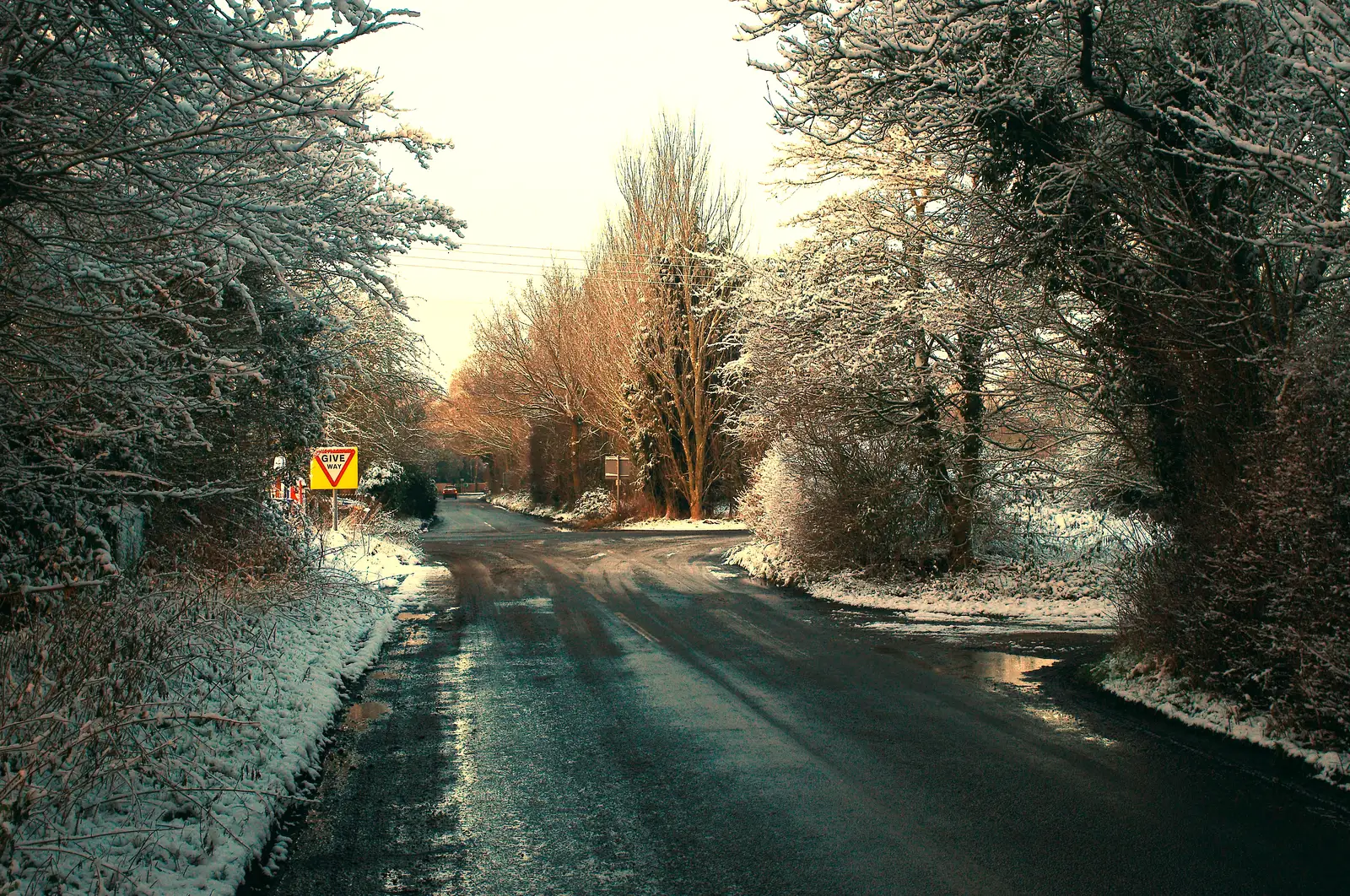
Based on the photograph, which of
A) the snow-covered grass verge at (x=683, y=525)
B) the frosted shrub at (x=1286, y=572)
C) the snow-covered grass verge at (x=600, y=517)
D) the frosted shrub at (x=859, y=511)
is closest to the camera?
the frosted shrub at (x=1286, y=572)

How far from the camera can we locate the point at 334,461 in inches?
710

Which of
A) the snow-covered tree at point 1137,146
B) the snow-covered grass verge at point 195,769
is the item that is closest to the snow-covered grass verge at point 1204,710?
the snow-covered tree at point 1137,146

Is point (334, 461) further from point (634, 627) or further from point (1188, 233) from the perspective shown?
A: point (1188, 233)

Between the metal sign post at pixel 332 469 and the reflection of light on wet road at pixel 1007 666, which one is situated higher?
the metal sign post at pixel 332 469

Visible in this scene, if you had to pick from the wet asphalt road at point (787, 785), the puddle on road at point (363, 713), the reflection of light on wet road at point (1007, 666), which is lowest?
the puddle on road at point (363, 713)

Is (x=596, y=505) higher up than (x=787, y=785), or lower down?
higher up

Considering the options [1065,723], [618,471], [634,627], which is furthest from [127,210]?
[618,471]

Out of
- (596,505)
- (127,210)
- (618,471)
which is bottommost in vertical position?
(596,505)

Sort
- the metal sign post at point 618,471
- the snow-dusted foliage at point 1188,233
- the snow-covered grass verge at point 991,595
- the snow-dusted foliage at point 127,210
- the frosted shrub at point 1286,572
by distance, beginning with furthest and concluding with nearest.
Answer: the metal sign post at point 618,471 < the snow-covered grass verge at point 991,595 < the snow-dusted foliage at point 1188,233 < the frosted shrub at point 1286,572 < the snow-dusted foliage at point 127,210

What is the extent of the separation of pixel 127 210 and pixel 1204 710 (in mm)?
8020

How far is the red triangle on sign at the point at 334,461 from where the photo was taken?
17.9m

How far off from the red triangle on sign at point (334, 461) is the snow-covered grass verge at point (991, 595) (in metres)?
8.00

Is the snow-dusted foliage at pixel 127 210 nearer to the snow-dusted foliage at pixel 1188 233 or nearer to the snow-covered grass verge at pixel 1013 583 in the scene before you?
the snow-dusted foliage at pixel 1188 233

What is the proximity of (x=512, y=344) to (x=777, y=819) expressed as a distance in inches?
1791
